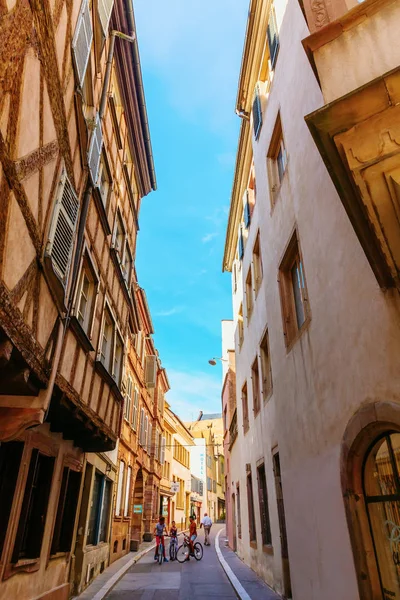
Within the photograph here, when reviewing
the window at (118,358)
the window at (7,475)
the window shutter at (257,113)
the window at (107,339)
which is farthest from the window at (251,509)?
the window shutter at (257,113)

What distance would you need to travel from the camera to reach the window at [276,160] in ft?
29.9

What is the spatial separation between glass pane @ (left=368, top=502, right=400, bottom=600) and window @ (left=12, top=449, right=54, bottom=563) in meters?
4.64

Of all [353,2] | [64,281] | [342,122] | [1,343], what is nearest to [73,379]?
[64,281]

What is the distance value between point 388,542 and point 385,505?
342 millimetres

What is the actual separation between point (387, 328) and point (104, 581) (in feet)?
33.5

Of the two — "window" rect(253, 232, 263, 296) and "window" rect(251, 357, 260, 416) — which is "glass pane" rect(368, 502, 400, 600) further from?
"window" rect(253, 232, 263, 296)

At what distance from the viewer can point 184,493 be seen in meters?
40.6

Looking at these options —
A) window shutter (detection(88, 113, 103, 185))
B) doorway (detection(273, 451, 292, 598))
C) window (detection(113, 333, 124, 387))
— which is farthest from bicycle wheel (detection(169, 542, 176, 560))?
window shutter (detection(88, 113, 103, 185))

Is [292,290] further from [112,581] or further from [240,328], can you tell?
[240,328]

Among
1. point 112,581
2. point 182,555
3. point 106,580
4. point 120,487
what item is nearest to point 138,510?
point 182,555

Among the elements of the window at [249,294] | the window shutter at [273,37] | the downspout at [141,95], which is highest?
the downspout at [141,95]

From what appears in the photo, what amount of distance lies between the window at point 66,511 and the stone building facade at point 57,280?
35 mm

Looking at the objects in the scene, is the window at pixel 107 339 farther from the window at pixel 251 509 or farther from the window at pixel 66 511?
the window at pixel 251 509

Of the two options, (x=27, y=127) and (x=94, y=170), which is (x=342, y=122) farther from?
(x=94, y=170)
